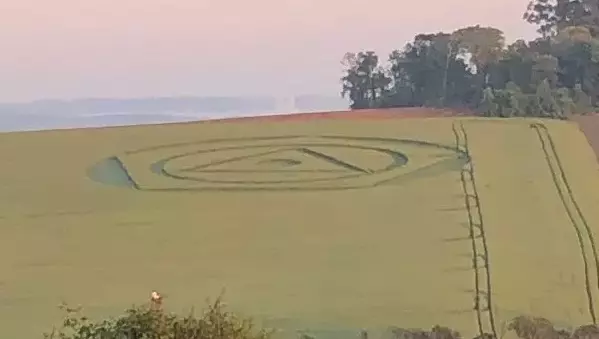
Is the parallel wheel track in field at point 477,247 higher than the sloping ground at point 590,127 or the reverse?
the reverse

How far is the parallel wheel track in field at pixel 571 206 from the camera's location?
50.8 ft

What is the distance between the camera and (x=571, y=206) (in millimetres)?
18391

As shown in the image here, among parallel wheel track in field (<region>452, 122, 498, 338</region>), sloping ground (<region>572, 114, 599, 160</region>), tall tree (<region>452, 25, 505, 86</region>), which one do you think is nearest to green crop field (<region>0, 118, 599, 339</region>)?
parallel wheel track in field (<region>452, 122, 498, 338</region>)

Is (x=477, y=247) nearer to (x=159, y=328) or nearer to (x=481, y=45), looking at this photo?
(x=159, y=328)

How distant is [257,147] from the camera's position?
21.8 meters

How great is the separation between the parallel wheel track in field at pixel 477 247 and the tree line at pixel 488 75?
13.8ft

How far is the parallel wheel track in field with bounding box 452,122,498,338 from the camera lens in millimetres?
14148

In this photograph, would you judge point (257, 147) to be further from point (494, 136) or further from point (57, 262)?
point (57, 262)

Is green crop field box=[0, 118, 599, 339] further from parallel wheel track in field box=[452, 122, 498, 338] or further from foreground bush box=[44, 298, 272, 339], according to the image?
foreground bush box=[44, 298, 272, 339]

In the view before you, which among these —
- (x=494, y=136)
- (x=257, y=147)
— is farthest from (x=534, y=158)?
(x=257, y=147)

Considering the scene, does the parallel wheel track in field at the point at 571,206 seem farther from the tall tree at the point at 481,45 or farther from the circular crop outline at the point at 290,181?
the tall tree at the point at 481,45

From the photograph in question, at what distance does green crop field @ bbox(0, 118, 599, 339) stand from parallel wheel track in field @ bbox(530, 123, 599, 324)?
1.5 inches

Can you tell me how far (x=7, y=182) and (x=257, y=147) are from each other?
469cm

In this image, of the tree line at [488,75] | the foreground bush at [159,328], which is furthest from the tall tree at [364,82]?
the foreground bush at [159,328]
